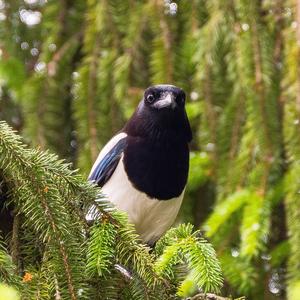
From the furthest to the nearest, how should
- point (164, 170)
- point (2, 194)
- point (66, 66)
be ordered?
1. point (66, 66)
2. point (164, 170)
3. point (2, 194)

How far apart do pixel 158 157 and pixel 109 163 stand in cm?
17

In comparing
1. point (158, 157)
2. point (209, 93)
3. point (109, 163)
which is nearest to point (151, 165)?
point (158, 157)

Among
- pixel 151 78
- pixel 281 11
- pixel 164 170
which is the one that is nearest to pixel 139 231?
pixel 164 170

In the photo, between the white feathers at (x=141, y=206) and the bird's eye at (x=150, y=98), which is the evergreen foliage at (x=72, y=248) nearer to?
the white feathers at (x=141, y=206)

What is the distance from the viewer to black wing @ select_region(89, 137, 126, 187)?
2.66m

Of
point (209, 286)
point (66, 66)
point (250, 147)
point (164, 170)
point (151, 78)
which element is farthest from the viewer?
point (66, 66)

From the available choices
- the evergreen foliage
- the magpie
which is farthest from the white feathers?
the evergreen foliage

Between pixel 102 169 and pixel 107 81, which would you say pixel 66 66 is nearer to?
pixel 107 81

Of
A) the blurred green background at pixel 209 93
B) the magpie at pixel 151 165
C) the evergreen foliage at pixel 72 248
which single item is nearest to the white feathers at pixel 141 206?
the magpie at pixel 151 165

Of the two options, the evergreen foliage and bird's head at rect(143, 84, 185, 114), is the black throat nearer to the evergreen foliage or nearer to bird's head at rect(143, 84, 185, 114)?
bird's head at rect(143, 84, 185, 114)

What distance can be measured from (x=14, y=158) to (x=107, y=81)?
1.37 m

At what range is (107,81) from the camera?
3123mm

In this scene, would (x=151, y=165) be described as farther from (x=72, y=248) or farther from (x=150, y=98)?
(x=72, y=248)

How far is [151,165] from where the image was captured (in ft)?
8.43
